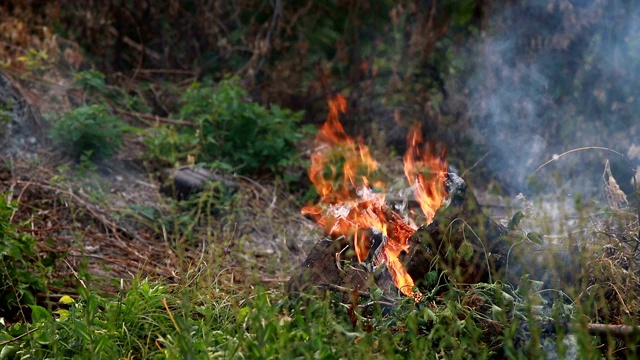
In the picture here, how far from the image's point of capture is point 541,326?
3248mm

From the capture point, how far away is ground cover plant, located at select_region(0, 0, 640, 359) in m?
3.26

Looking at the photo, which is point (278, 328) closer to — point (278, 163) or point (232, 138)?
point (278, 163)

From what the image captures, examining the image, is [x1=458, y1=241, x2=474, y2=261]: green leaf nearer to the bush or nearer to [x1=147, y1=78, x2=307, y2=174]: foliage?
[x1=147, y1=78, x2=307, y2=174]: foliage

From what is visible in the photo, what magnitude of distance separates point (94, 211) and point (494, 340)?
3.09 metres

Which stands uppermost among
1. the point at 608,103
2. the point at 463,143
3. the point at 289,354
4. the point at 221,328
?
the point at 289,354

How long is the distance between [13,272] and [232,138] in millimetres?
2677

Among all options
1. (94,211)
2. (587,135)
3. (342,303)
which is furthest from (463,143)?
(342,303)

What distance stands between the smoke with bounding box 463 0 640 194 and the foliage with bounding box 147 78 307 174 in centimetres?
173

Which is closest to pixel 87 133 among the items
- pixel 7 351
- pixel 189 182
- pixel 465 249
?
pixel 189 182

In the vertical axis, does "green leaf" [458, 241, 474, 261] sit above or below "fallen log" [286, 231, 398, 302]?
above

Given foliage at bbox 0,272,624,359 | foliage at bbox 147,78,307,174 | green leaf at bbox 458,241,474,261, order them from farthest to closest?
foliage at bbox 147,78,307,174 < green leaf at bbox 458,241,474,261 < foliage at bbox 0,272,624,359

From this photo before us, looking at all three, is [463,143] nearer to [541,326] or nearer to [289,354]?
[541,326]

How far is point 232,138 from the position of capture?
648cm

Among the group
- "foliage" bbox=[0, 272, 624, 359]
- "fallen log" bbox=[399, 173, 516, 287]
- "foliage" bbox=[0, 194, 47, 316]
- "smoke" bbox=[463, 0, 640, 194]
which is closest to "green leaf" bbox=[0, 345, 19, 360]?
"foliage" bbox=[0, 272, 624, 359]
